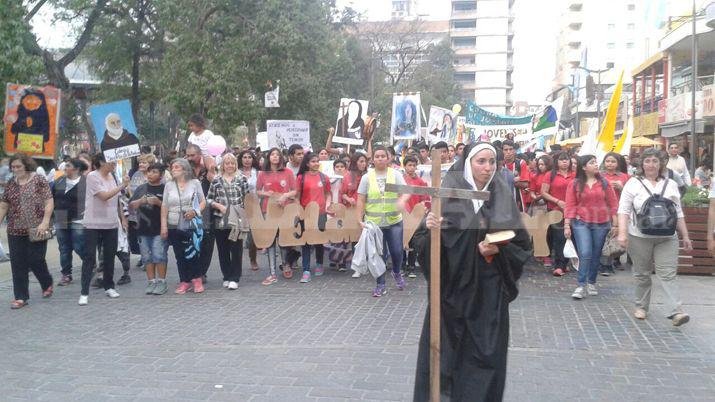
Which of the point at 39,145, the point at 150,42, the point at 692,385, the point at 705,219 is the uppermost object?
the point at 150,42

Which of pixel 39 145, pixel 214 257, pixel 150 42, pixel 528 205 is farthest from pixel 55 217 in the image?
pixel 150 42

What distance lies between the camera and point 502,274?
4.03 metres

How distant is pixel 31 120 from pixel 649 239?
733 centimetres

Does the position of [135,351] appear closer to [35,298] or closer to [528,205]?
[35,298]

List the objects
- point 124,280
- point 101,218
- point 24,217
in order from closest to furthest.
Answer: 1. point 24,217
2. point 101,218
3. point 124,280

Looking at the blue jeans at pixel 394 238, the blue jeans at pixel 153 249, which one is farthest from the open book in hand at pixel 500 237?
the blue jeans at pixel 153 249

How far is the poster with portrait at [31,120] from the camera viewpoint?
28.0ft

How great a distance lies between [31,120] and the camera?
8.66 metres

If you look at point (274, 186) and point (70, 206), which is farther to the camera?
point (274, 186)

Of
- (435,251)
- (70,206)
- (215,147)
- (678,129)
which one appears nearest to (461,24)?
(678,129)

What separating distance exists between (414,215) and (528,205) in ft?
6.94

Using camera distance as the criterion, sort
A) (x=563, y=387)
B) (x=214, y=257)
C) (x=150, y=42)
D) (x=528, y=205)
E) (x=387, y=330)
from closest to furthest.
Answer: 1. (x=563, y=387)
2. (x=387, y=330)
3. (x=528, y=205)
4. (x=214, y=257)
5. (x=150, y=42)

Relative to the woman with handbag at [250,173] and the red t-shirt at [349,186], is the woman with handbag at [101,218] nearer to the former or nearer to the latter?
the woman with handbag at [250,173]

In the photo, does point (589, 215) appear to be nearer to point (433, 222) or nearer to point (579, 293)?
point (579, 293)
